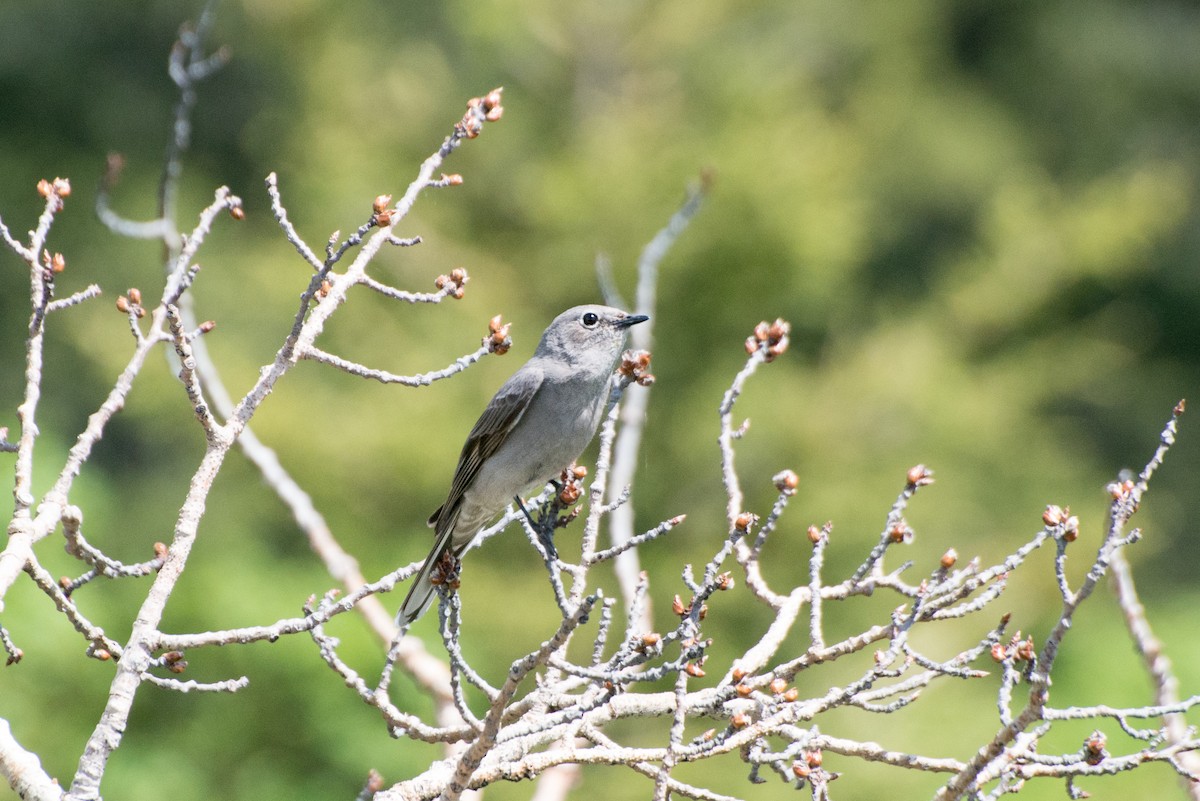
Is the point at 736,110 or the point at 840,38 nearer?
the point at 736,110

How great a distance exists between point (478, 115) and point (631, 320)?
148cm

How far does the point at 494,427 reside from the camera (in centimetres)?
453

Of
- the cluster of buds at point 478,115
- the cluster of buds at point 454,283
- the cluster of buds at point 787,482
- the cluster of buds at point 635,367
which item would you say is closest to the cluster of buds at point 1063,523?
the cluster of buds at point 787,482

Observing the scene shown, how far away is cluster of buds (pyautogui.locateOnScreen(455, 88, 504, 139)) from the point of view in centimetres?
323

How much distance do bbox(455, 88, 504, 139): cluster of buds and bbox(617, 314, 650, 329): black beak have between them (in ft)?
4.43

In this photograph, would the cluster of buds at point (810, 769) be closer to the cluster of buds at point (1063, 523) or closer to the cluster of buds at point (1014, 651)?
the cluster of buds at point (1014, 651)

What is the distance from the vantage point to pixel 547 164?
33.7 feet

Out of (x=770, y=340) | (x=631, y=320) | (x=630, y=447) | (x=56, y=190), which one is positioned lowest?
(x=770, y=340)

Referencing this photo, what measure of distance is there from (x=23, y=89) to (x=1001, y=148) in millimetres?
14135

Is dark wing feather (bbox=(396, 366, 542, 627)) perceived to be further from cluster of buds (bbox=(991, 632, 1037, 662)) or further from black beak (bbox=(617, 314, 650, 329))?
cluster of buds (bbox=(991, 632, 1037, 662))

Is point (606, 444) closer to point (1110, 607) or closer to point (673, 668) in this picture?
point (673, 668)

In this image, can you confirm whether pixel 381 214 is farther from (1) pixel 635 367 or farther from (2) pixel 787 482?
(2) pixel 787 482

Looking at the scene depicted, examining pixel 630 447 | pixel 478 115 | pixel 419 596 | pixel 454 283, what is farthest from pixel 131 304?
pixel 630 447

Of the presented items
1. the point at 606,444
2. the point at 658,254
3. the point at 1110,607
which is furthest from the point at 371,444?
the point at 606,444
